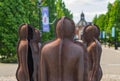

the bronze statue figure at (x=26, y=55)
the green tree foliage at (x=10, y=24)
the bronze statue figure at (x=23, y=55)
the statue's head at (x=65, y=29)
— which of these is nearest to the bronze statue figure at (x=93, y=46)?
the bronze statue figure at (x=26, y=55)

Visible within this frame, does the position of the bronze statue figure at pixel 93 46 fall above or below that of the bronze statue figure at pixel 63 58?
below

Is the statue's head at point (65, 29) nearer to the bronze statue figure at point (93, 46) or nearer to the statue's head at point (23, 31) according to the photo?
the statue's head at point (23, 31)

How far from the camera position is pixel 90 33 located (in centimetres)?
656

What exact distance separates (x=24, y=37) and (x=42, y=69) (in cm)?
219

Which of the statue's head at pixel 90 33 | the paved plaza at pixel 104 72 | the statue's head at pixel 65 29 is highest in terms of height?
the statue's head at pixel 65 29

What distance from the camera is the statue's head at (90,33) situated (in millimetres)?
6520

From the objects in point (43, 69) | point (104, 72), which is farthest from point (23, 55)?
point (104, 72)

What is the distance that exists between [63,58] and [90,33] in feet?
8.85

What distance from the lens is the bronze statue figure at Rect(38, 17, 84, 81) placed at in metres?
3.90

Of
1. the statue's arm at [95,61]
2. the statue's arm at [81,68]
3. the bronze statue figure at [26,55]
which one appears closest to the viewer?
the statue's arm at [81,68]

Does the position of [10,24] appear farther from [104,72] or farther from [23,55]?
[23,55]

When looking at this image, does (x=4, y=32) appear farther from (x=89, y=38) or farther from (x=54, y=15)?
(x=89, y=38)

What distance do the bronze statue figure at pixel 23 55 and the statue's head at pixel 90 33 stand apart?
3.28ft

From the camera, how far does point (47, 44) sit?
3.97m
